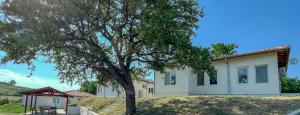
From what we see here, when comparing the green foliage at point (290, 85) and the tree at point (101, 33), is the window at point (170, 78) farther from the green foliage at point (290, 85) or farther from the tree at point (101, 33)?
the green foliage at point (290, 85)

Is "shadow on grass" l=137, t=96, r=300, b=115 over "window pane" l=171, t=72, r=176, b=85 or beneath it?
beneath

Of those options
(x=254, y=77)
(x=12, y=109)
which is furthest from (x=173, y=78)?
(x=12, y=109)

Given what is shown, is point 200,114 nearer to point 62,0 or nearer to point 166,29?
point 166,29

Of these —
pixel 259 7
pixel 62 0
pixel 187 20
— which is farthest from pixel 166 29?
pixel 259 7

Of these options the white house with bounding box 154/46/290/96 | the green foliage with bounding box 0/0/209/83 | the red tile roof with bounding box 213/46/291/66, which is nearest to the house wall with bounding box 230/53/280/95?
the white house with bounding box 154/46/290/96

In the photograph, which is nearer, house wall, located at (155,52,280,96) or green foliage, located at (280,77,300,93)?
house wall, located at (155,52,280,96)

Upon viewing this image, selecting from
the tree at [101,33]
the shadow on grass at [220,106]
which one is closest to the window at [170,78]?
the shadow on grass at [220,106]

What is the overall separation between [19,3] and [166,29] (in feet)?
26.3

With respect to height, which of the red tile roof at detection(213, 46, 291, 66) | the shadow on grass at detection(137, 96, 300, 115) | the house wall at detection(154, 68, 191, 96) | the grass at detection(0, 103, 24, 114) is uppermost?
the red tile roof at detection(213, 46, 291, 66)

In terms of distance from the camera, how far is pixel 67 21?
51.5ft

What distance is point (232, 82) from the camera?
2394cm

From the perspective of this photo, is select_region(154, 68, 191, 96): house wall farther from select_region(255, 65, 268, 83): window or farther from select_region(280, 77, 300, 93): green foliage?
→ select_region(280, 77, 300, 93): green foliage

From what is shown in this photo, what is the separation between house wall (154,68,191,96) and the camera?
26.8 metres

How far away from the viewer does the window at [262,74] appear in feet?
70.7
